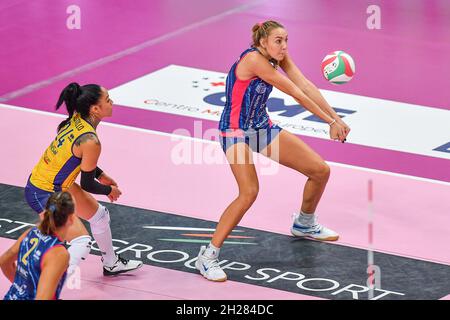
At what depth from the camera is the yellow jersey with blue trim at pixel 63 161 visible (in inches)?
409

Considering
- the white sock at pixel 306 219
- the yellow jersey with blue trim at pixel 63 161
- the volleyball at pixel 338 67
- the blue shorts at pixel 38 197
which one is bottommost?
the white sock at pixel 306 219

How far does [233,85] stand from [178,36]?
6725mm

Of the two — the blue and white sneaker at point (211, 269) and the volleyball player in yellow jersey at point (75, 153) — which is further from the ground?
the volleyball player in yellow jersey at point (75, 153)

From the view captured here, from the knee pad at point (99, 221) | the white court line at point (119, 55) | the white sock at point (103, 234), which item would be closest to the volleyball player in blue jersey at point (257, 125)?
the white sock at point (103, 234)

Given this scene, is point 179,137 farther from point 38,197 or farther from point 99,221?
point 38,197

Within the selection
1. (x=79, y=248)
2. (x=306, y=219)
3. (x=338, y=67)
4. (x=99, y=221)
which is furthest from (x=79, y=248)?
(x=338, y=67)

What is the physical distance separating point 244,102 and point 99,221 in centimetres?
168

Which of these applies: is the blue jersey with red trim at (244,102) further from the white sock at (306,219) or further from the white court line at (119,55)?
the white court line at (119,55)

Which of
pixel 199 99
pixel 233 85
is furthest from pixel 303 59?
pixel 233 85

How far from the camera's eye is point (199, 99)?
15648 mm

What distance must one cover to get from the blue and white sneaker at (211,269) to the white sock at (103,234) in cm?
77

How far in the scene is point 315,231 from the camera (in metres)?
11.8

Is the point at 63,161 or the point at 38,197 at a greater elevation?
the point at 63,161

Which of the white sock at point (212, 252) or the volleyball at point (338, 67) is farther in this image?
the volleyball at point (338, 67)
